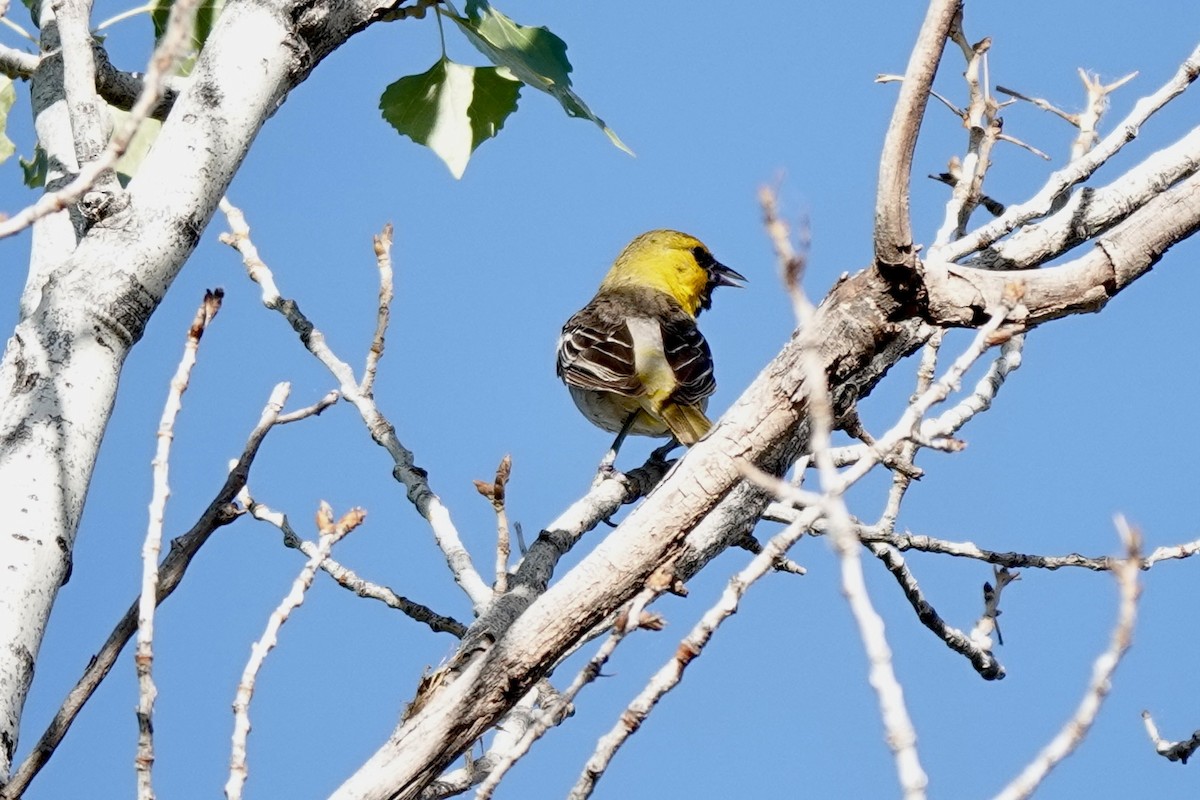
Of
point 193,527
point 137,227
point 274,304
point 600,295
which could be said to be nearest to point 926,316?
point 193,527

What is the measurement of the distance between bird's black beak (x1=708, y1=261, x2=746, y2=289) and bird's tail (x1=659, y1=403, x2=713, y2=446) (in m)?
2.59

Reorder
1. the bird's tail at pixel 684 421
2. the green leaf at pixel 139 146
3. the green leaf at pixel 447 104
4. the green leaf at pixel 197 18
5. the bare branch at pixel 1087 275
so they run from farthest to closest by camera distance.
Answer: the bird's tail at pixel 684 421
the green leaf at pixel 139 146
the green leaf at pixel 447 104
the green leaf at pixel 197 18
the bare branch at pixel 1087 275

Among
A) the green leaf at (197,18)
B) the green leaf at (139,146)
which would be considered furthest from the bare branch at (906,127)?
the green leaf at (139,146)

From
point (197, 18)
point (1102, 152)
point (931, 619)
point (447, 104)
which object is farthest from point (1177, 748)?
point (197, 18)

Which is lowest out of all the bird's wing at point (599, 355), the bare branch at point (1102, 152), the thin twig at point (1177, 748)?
the thin twig at point (1177, 748)

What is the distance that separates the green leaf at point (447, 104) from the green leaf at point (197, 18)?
655 mm

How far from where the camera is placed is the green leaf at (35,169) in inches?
217

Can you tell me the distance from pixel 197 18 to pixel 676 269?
16.1 feet

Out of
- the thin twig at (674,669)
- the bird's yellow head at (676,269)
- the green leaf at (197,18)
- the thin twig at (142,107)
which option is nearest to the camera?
the thin twig at (142,107)

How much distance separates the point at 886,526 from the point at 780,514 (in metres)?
0.36

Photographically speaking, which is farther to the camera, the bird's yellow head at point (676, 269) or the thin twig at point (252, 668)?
the bird's yellow head at point (676, 269)

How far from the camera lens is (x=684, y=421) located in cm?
707

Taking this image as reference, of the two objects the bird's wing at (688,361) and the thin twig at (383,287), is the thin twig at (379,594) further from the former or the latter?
the bird's wing at (688,361)

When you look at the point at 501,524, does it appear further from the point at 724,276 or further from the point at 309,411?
the point at 724,276
